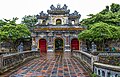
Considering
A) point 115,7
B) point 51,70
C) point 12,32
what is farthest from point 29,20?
point 51,70

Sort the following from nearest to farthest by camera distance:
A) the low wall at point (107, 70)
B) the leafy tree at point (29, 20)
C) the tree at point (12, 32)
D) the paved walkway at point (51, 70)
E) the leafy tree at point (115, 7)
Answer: the low wall at point (107, 70)
the paved walkway at point (51, 70)
the tree at point (12, 32)
the leafy tree at point (115, 7)
the leafy tree at point (29, 20)

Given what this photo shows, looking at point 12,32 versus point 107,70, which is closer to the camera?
point 107,70

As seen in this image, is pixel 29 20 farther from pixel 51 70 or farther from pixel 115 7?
pixel 51 70

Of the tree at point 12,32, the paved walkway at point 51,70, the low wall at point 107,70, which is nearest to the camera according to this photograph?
the low wall at point 107,70

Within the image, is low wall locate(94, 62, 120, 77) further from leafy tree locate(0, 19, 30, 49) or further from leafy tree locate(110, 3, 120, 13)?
leafy tree locate(110, 3, 120, 13)

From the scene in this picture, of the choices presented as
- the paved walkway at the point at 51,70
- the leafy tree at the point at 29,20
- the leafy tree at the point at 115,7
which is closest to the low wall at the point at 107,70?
the paved walkway at the point at 51,70

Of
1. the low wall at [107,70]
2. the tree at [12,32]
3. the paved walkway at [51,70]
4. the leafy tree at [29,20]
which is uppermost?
the leafy tree at [29,20]

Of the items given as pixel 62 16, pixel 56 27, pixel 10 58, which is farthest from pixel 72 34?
pixel 10 58

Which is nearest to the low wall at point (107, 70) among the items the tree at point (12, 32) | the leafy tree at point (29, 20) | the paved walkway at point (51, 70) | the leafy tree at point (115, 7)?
the paved walkway at point (51, 70)

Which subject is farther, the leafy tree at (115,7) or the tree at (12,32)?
the leafy tree at (115,7)

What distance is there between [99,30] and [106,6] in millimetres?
16771

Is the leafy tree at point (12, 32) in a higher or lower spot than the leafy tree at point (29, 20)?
lower

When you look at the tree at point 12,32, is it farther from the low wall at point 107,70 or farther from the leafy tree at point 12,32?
the low wall at point 107,70

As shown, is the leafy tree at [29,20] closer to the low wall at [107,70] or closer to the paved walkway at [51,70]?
the paved walkway at [51,70]
